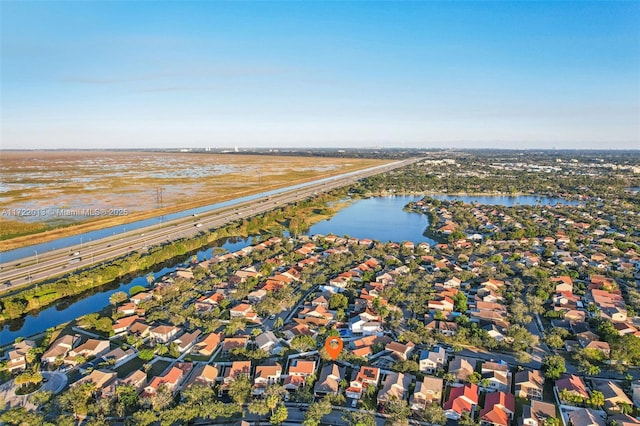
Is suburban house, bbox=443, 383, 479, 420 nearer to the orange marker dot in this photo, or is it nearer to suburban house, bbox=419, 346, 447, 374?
suburban house, bbox=419, 346, 447, 374

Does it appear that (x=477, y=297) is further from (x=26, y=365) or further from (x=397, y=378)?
(x=26, y=365)

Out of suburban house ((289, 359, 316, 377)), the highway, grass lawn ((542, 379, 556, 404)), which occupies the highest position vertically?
the highway

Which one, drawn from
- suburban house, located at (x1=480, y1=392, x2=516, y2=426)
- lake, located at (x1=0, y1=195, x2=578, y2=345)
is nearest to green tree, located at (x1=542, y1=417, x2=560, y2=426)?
suburban house, located at (x1=480, y1=392, x2=516, y2=426)

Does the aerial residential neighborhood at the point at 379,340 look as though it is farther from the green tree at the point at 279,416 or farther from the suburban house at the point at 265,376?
the green tree at the point at 279,416

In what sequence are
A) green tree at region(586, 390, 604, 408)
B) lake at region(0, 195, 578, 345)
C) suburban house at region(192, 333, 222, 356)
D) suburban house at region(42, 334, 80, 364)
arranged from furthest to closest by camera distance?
lake at region(0, 195, 578, 345) → suburban house at region(192, 333, 222, 356) → suburban house at region(42, 334, 80, 364) → green tree at region(586, 390, 604, 408)

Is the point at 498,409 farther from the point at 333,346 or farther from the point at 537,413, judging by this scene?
the point at 333,346

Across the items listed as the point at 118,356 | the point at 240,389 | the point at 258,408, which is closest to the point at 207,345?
the point at 118,356
